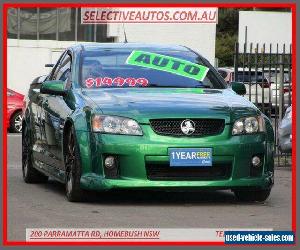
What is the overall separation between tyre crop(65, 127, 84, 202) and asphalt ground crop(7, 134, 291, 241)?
0.10 metres

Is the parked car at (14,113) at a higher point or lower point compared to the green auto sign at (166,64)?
lower

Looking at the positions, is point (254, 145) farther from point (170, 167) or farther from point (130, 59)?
point (130, 59)

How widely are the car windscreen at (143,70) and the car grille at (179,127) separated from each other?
3.65 feet

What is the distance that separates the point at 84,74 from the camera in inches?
466

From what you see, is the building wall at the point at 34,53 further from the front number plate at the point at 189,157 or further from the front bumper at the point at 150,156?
the front number plate at the point at 189,157

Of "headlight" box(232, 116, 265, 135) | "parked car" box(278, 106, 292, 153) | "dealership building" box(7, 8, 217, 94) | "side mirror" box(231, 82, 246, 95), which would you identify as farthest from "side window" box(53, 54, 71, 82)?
"dealership building" box(7, 8, 217, 94)

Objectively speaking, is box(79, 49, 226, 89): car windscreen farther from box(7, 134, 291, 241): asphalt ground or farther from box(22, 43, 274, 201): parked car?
box(7, 134, 291, 241): asphalt ground

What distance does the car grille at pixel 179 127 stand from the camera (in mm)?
10641

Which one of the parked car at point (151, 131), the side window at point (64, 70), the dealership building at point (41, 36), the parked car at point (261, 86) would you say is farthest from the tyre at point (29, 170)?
the dealership building at point (41, 36)

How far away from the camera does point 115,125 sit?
34.9 ft

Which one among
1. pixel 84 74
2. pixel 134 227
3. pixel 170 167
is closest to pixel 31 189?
pixel 84 74

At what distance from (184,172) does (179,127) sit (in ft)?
1.40

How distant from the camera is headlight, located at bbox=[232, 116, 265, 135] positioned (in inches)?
426

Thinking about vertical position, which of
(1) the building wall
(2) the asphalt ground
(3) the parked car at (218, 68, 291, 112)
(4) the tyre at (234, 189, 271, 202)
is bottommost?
(2) the asphalt ground
